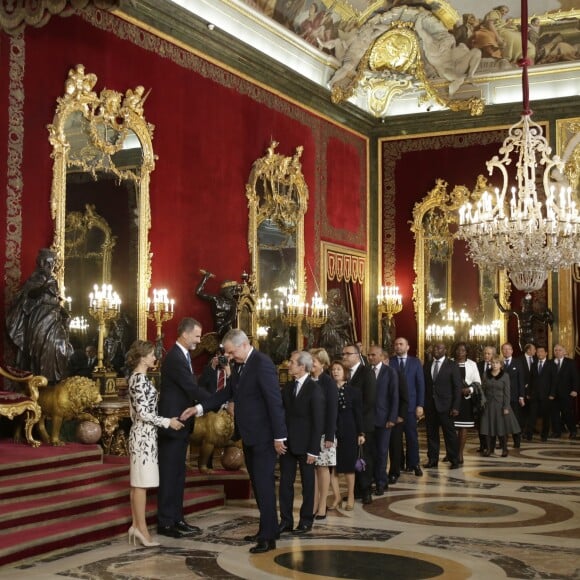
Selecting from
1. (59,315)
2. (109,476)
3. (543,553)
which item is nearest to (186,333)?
(109,476)

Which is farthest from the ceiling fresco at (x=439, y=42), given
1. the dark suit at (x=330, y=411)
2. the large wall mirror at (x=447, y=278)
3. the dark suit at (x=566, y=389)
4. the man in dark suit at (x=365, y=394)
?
the dark suit at (x=330, y=411)

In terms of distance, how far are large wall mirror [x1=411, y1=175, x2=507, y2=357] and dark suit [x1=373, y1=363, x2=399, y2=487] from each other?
7.82 m

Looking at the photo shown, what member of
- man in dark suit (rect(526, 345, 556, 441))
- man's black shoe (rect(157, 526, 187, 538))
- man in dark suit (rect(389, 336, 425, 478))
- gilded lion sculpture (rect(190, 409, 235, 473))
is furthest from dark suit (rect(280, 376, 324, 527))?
man in dark suit (rect(526, 345, 556, 441))

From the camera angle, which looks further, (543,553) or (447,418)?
(447,418)

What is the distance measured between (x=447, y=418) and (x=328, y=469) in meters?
3.88

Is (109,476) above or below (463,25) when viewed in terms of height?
below

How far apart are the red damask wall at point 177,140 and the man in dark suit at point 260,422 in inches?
149

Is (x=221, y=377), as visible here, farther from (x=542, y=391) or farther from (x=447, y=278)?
(x=447, y=278)

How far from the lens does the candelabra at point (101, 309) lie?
35.5ft

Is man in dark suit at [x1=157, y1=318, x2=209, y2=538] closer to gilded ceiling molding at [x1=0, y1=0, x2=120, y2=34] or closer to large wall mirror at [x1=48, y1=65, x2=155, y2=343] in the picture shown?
large wall mirror at [x1=48, y1=65, x2=155, y2=343]

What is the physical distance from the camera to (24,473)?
27.0ft

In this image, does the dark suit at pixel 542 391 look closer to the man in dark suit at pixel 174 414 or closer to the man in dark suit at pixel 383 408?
the man in dark suit at pixel 383 408

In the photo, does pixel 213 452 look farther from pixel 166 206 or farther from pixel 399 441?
pixel 166 206

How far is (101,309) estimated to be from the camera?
10852mm
